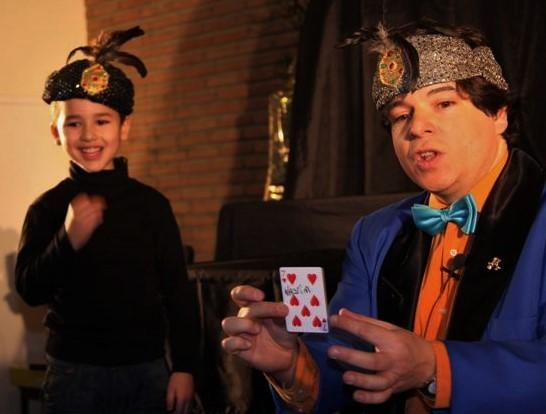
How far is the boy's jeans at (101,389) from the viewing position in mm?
Result: 2443

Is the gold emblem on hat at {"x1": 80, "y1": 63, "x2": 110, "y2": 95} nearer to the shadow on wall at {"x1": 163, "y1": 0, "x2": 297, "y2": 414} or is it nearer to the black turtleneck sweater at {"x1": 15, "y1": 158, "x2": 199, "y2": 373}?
the black turtleneck sweater at {"x1": 15, "y1": 158, "x2": 199, "y2": 373}

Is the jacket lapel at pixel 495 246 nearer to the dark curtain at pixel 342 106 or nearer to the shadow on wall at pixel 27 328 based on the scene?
the dark curtain at pixel 342 106

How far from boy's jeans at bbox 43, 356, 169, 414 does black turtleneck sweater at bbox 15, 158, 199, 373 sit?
3 cm

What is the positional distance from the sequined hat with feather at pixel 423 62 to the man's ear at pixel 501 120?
0.05 meters

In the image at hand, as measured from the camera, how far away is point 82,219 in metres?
2.40

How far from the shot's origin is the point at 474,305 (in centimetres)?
164

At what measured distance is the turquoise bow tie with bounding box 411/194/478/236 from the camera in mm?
1735

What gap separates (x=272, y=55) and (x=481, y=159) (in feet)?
13.4

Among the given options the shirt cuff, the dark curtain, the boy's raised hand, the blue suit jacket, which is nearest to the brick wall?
the dark curtain

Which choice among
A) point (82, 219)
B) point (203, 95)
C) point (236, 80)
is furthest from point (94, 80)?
point (203, 95)

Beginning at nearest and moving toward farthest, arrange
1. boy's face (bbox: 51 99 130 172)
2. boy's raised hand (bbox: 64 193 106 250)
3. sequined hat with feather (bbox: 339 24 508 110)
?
sequined hat with feather (bbox: 339 24 508 110), boy's raised hand (bbox: 64 193 106 250), boy's face (bbox: 51 99 130 172)

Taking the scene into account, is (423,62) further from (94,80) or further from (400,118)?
(94,80)

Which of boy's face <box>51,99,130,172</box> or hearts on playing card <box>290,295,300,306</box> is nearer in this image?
hearts on playing card <box>290,295,300,306</box>

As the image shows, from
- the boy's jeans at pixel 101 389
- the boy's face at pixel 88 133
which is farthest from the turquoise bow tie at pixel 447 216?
the boy's face at pixel 88 133
